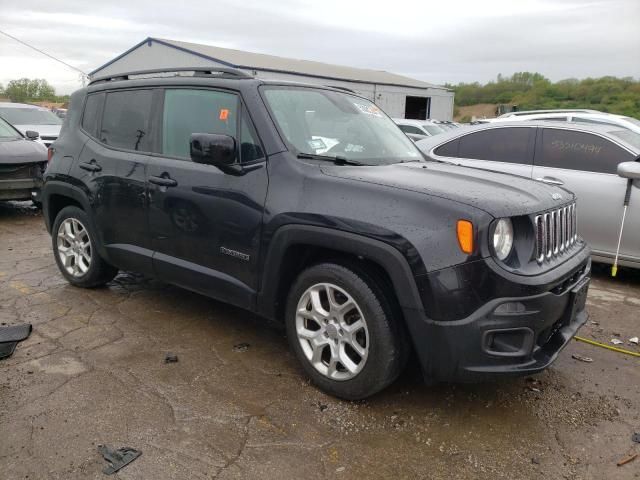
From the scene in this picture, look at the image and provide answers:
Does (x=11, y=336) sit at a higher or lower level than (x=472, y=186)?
lower

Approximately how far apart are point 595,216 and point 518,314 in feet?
11.3

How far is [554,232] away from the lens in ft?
10.6

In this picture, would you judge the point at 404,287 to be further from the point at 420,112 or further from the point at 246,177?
the point at 420,112

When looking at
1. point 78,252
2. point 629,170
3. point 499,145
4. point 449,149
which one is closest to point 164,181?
point 78,252

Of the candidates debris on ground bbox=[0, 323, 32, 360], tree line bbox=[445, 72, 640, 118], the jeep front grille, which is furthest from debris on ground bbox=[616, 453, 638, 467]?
tree line bbox=[445, 72, 640, 118]

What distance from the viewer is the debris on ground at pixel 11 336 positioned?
381 centimetres

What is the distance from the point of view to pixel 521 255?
9.52ft

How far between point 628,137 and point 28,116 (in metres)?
12.0

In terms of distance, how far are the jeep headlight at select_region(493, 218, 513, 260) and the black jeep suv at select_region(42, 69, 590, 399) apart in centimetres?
1

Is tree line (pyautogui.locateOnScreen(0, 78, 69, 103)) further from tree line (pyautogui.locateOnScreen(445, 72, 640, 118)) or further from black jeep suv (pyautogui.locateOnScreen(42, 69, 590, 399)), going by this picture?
black jeep suv (pyautogui.locateOnScreen(42, 69, 590, 399))

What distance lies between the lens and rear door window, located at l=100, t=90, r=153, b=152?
169 inches

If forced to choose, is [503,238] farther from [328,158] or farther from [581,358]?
[581,358]

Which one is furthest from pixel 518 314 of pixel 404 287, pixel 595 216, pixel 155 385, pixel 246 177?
pixel 595 216

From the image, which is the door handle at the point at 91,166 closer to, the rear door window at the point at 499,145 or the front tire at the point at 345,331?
the front tire at the point at 345,331
